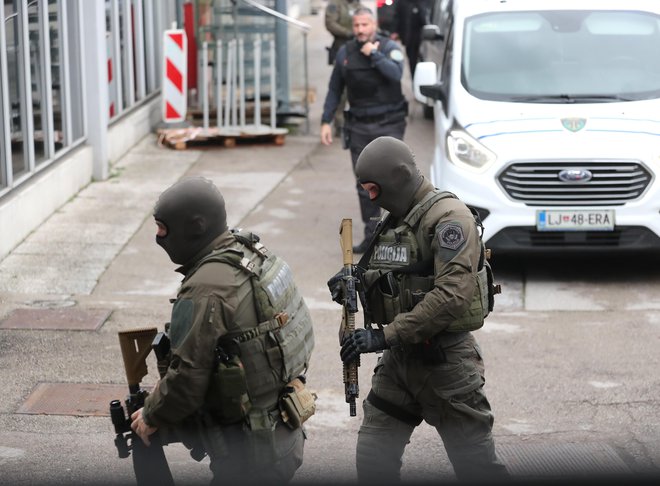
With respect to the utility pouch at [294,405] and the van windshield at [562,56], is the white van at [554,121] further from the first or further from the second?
the utility pouch at [294,405]

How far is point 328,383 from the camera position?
7164mm

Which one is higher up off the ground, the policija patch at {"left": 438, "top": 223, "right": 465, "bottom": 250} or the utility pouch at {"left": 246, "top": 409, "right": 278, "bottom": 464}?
the policija patch at {"left": 438, "top": 223, "right": 465, "bottom": 250}

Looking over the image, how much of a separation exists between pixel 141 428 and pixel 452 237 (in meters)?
1.34

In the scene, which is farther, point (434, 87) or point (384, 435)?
point (434, 87)

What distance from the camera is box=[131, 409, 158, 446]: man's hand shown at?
4.12 meters

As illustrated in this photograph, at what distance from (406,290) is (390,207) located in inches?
12.9

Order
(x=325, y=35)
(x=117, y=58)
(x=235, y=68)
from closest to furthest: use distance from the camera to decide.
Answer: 1. (x=117, y=58)
2. (x=235, y=68)
3. (x=325, y=35)

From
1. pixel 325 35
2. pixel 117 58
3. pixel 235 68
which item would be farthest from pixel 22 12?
pixel 325 35

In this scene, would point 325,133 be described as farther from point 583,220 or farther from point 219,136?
point 219,136

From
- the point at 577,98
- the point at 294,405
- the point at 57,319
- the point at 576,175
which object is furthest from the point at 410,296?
the point at 577,98

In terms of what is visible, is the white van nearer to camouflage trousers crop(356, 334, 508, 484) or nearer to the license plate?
the license plate

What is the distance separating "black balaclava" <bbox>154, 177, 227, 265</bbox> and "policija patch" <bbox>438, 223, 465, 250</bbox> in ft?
3.00

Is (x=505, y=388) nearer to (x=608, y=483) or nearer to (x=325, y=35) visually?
(x=608, y=483)

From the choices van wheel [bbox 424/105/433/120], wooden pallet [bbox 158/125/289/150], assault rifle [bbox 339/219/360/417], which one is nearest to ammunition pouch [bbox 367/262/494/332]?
assault rifle [bbox 339/219/360/417]
